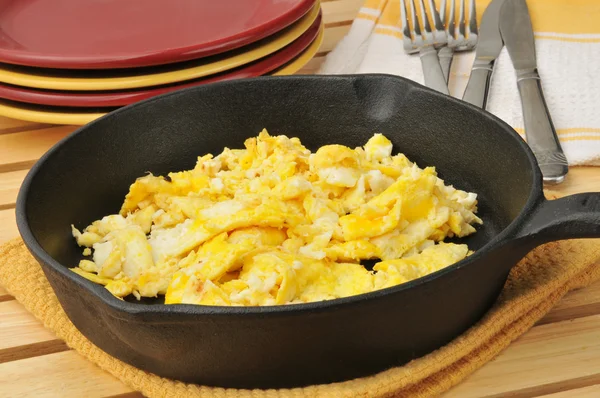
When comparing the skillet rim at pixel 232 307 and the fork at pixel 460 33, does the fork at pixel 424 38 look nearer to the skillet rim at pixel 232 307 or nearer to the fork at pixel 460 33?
the fork at pixel 460 33

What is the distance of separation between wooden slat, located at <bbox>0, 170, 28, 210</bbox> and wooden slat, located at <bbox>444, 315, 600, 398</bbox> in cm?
103

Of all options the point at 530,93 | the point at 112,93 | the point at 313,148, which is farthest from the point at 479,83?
the point at 112,93

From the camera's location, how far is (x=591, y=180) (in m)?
1.75

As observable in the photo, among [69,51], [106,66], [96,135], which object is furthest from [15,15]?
[96,135]

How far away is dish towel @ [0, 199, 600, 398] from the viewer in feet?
3.86

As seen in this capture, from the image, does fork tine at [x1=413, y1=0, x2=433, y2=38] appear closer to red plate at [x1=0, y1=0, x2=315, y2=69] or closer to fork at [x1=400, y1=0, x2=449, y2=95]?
fork at [x1=400, y1=0, x2=449, y2=95]

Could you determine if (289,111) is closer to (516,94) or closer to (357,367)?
(516,94)

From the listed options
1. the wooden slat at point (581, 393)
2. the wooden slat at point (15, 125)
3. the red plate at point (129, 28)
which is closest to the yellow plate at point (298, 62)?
the red plate at point (129, 28)

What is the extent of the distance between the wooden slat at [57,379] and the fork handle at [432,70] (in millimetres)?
1045

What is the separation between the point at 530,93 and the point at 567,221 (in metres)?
0.84

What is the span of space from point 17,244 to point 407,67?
108cm

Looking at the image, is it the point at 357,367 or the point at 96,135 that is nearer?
the point at 357,367

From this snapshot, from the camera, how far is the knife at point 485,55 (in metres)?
1.92

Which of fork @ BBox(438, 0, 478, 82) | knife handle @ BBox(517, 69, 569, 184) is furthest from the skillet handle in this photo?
fork @ BBox(438, 0, 478, 82)
